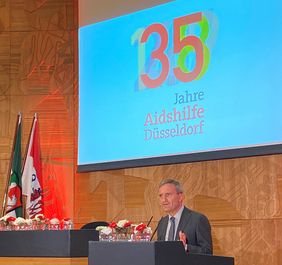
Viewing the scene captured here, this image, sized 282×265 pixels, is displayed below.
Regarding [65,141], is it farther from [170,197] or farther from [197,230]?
[197,230]

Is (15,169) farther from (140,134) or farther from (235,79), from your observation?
(235,79)

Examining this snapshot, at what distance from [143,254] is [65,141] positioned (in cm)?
461

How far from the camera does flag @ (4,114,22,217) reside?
25.8ft

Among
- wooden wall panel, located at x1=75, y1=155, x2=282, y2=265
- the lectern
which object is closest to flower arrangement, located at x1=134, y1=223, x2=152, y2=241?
the lectern

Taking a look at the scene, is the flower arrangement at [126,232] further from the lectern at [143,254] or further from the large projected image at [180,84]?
the large projected image at [180,84]

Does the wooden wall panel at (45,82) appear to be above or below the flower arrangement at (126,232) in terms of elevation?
above

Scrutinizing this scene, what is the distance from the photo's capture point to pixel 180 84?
688 centimetres

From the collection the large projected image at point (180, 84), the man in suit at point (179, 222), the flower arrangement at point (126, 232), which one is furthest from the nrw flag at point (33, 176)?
the flower arrangement at point (126, 232)

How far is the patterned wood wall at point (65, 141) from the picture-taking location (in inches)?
268

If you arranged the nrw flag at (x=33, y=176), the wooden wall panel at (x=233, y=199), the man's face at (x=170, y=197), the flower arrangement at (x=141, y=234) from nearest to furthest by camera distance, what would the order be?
the flower arrangement at (x=141, y=234) < the man's face at (x=170, y=197) < the wooden wall panel at (x=233, y=199) < the nrw flag at (x=33, y=176)

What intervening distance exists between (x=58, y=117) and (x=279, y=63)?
3123 millimetres

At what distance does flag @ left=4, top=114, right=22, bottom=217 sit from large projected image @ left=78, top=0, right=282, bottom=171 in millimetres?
707

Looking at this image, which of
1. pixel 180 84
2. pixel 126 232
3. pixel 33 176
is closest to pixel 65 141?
pixel 33 176

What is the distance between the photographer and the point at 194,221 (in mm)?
5414
